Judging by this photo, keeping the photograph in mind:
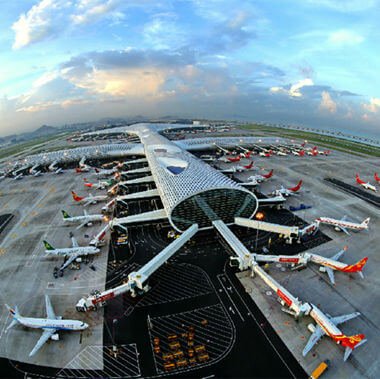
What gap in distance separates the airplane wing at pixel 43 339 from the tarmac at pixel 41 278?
94 cm

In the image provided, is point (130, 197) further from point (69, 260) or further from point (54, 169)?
point (54, 169)

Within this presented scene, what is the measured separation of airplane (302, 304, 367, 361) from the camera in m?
33.1

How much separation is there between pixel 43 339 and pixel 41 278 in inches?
677

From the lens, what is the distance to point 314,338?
116ft

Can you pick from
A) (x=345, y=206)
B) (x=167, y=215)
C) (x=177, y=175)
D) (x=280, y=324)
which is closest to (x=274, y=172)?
(x=345, y=206)

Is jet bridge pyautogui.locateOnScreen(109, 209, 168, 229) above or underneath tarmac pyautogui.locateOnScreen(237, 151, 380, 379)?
above

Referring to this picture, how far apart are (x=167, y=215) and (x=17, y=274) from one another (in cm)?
3559

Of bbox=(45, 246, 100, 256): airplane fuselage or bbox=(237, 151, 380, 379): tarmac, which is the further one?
bbox=(45, 246, 100, 256): airplane fuselage

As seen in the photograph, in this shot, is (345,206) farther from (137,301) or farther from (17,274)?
(17,274)

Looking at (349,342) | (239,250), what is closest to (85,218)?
(239,250)

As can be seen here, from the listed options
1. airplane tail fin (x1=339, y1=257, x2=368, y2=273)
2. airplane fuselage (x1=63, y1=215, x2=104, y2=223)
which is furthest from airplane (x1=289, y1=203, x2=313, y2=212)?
airplane fuselage (x1=63, y1=215, x2=104, y2=223)

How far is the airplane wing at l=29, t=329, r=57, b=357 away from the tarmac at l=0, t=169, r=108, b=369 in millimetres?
941

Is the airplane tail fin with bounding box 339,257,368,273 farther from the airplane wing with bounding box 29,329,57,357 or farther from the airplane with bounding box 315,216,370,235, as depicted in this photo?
the airplane wing with bounding box 29,329,57,357

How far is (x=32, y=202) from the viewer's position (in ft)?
295
